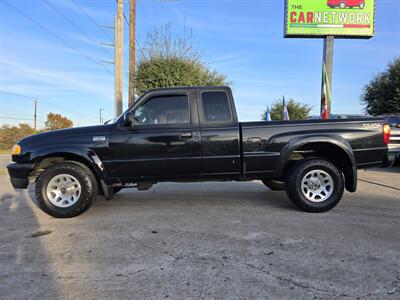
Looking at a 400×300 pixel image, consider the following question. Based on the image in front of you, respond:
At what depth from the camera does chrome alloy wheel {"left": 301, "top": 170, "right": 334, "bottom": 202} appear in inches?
216

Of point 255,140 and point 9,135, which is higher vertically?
point 9,135

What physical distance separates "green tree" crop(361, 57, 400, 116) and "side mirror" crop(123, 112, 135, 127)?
917 inches

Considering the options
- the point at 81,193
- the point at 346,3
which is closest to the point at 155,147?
the point at 81,193

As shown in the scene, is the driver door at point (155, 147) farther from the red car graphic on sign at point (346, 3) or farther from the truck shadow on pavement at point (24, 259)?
the red car graphic on sign at point (346, 3)

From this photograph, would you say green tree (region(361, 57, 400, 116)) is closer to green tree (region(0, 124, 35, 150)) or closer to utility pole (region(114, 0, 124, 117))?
utility pole (region(114, 0, 124, 117))

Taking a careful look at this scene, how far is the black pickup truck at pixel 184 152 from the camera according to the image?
5332 mm

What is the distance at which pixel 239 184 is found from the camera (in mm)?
8438

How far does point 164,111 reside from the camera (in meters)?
5.54

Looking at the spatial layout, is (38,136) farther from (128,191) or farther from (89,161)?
(128,191)

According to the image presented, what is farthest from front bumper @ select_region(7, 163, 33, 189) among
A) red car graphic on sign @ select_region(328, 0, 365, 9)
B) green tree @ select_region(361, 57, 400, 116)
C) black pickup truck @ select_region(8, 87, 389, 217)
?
green tree @ select_region(361, 57, 400, 116)

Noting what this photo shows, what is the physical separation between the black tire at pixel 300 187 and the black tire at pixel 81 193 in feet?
10.3

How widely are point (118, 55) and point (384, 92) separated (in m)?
19.7

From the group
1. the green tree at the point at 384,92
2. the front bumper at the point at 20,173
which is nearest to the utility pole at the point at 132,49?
the front bumper at the point at 20,173

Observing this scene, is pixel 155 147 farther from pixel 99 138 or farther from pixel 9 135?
pixel 9 135
